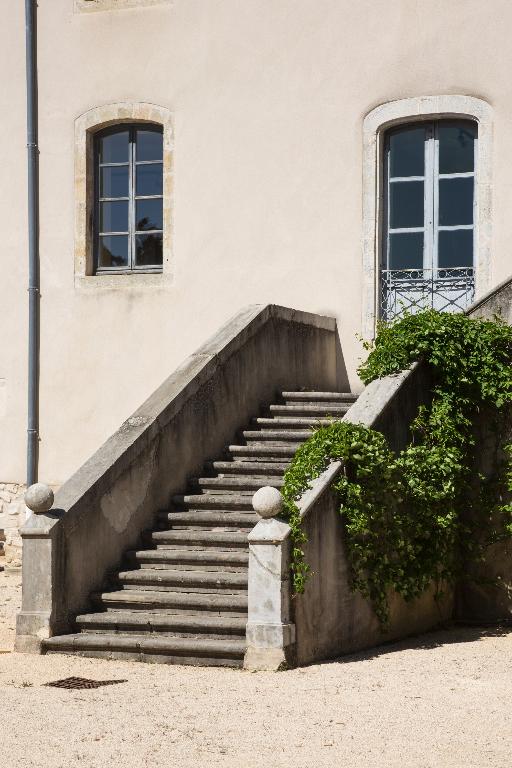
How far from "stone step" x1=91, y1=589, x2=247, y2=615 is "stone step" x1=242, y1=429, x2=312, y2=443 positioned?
6.71 ft

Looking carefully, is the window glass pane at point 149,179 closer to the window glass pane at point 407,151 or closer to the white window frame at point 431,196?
the window glass pane at point 407,151

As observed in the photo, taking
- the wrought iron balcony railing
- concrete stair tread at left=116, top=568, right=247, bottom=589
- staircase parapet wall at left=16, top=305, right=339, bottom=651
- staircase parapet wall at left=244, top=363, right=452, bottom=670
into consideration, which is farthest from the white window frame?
concrete stair tread at left=116, top=568, right=247, bottom=589

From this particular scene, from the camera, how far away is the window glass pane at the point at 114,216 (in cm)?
1362

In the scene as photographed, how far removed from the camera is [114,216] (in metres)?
13.7

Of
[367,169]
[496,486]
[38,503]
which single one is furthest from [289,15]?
[38,503]

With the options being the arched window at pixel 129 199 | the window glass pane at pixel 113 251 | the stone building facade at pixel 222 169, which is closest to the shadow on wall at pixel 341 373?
the stone building facade at pixel 222 169

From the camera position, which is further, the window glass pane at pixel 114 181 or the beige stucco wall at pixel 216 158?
the window glass pane at pixel 114 181

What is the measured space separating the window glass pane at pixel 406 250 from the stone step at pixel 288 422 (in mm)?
2247

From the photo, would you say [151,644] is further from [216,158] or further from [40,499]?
[216,158]

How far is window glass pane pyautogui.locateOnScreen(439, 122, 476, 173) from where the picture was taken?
1232 cm

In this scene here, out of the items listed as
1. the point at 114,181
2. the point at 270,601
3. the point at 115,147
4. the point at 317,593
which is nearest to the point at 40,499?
the point at 270,601

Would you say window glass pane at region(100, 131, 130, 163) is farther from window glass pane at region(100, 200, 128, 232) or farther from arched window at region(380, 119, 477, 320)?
arched window at region(380, 119, 477, 320)

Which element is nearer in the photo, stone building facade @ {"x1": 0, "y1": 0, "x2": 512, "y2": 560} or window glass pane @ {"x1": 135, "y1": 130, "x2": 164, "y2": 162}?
stone building facade @ {"x1": 0, "y1": 0, "x2": 512, "y2": 560}

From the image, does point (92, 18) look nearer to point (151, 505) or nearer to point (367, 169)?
point (367, 169)
